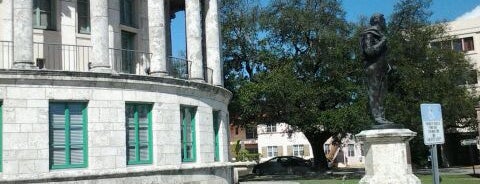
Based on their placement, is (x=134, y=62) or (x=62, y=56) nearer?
(x=62, y=56)

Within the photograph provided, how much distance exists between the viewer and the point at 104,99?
71.3ft

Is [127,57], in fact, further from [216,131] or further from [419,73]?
[419,73]

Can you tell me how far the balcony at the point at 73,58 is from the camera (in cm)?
2320

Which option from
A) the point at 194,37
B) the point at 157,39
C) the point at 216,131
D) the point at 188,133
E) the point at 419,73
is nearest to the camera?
the point at 157,39

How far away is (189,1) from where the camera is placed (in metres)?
27.1

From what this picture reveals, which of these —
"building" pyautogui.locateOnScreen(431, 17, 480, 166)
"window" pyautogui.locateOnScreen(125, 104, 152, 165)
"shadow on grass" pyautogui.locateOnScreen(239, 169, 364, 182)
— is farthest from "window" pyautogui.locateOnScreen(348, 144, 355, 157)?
"window" pyautogui.locateOnScreen(125, 104, 152, 165)

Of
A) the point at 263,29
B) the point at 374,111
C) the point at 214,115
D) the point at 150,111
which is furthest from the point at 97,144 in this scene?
the point at 263,29

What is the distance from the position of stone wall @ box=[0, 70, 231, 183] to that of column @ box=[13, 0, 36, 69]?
2.76 ft

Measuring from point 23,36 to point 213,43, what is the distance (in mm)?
9686

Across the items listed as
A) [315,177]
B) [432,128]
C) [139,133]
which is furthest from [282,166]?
[432,128]

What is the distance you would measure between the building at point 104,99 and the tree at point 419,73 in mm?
13673

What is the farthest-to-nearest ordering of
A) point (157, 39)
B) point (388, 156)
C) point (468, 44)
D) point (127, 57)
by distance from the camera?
point (468, 44), point (127, 57), point (157, 39), point (388, 156)

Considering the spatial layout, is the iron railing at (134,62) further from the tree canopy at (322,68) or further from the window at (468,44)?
the window at (468,44)

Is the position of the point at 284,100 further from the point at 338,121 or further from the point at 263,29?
the point at 263,29
